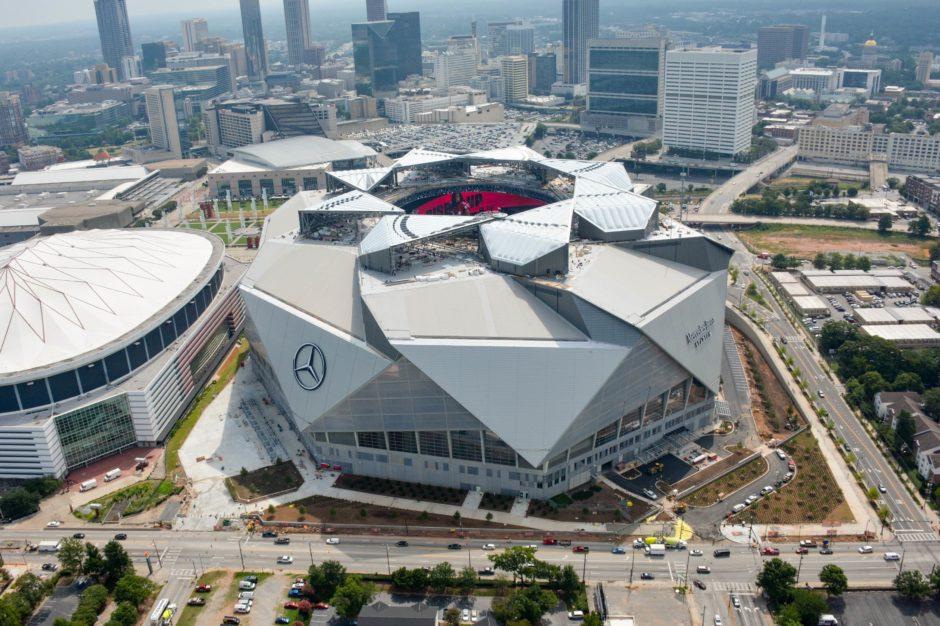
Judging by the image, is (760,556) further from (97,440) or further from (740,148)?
(740,148)

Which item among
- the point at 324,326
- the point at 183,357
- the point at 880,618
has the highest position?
the point at 324,326

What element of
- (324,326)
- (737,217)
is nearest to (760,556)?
(324,326)

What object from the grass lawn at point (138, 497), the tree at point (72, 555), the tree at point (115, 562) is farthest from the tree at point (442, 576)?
the grass lawn at point (138, 497)

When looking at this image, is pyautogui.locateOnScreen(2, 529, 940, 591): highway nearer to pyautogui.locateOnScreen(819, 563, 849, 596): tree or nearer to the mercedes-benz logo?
pyautogui.locateOnScreen(819, 563, 849, 596): tree

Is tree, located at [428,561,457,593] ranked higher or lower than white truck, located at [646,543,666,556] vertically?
higher

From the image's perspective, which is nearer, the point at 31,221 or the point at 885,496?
the point at 885,496

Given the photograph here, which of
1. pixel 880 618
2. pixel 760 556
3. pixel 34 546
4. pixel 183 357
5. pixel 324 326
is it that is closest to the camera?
pixel 880 618

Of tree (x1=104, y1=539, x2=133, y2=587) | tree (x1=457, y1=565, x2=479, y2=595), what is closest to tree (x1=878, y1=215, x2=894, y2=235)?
tree (x1=457, y1=565, x2=479, y2=595)
